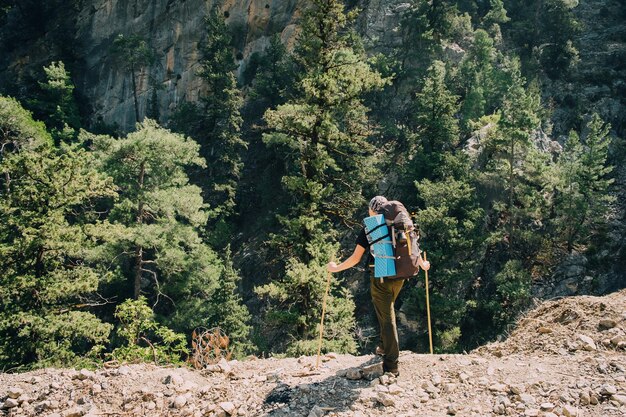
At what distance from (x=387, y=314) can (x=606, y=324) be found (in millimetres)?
2557

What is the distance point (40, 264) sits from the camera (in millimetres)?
12000

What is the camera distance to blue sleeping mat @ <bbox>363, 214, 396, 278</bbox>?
5.07m

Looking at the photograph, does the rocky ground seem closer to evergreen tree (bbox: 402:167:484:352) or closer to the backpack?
the backpack

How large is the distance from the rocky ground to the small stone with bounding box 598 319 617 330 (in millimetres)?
13

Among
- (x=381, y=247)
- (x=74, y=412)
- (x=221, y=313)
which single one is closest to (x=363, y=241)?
(x=381, y=247)

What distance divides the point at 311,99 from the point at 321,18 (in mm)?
2285

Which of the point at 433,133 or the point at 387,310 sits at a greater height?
the point at 433,133

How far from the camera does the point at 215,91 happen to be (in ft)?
117

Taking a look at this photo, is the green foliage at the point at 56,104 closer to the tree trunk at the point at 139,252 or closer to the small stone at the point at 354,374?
the tree trunk at the point at 139,252

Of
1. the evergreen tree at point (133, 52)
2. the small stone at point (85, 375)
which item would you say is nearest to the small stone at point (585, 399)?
the small stone at point (85, 375)

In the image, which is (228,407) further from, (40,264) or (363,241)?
(40,264)

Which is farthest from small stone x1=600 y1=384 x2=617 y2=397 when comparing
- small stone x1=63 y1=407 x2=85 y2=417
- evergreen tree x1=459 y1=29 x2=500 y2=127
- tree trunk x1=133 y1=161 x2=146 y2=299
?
A: evergreen tree x1=459 y1=29 x2=500 y2=127

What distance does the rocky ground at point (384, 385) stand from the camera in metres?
4.54

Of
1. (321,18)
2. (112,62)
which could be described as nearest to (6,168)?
(321,18)
